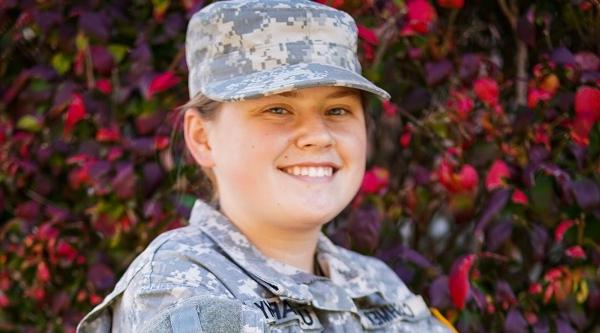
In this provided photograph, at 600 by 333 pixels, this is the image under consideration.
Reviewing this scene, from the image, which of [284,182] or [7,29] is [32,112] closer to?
[7,29]

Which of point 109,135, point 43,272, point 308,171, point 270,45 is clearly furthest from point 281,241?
point 43,272

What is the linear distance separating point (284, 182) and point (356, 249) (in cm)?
73

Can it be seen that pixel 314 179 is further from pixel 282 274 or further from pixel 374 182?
pixel 374 182

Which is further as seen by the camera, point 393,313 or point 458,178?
point 458,178

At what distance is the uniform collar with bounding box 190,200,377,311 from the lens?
1977mm

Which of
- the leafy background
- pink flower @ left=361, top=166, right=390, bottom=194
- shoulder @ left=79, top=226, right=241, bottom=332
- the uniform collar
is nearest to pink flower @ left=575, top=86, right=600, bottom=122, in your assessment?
the leafy background

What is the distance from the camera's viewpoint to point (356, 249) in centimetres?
265

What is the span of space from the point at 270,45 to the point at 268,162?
0.24 m

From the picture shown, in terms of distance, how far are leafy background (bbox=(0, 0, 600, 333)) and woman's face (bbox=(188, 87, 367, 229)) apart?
Result: 1.65 feet

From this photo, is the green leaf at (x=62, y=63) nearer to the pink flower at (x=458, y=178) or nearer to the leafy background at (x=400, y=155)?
the leafy background at (x=400, y=155)

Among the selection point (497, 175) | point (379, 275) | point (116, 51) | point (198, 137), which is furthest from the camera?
point (116, 51)

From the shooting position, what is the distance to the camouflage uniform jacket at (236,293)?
1694 millimetres

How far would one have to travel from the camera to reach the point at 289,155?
77.9 inches

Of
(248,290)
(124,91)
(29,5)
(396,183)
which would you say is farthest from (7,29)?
(248,290)
